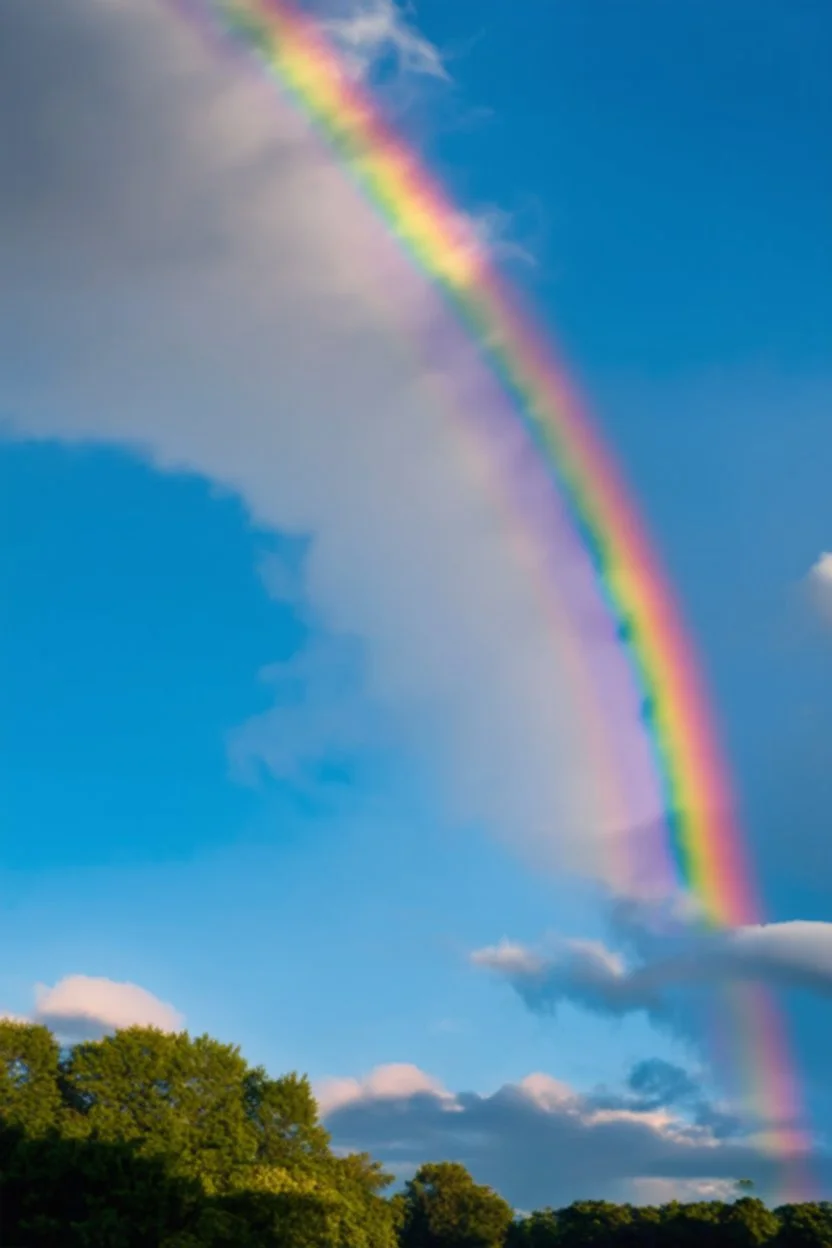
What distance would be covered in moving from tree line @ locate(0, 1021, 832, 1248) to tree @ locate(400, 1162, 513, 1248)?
40.9 m

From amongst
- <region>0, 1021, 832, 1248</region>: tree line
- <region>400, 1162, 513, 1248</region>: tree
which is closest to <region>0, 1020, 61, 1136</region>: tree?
<region>0, 1021, 832, 1248</region>: tree line

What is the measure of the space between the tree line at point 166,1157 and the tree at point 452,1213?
134 feet

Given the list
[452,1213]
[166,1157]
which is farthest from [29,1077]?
[452,1213]

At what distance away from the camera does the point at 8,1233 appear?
80.4m

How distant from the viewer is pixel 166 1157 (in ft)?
260

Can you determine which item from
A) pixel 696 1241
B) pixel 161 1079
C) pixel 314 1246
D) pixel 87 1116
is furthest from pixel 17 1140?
pixel 696 1241

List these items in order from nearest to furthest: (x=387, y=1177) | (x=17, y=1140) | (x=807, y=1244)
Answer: (x=17, y=1140) < (x=387, y=1177) < (x=807, y=1244)

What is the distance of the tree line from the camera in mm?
77625

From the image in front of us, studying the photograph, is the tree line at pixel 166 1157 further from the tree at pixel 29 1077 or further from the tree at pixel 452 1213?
the tree at pixel 452 1213

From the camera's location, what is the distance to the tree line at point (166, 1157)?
77625 millimetres

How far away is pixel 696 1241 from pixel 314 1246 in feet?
226

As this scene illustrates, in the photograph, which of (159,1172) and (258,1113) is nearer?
(159,1172)

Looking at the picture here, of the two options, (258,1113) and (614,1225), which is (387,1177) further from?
(614,1225)

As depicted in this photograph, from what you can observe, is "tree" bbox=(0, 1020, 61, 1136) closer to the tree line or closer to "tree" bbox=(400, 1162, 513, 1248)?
the tree line
